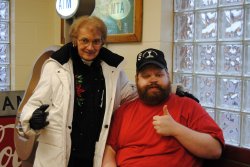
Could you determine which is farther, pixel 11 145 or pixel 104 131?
pixel 11 145

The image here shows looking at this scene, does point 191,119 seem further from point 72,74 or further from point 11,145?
point 11,145

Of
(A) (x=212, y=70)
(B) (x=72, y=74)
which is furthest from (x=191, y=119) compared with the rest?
(A) (x=212, y=70)

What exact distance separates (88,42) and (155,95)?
40 cm

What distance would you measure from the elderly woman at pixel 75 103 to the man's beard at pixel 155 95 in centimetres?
15

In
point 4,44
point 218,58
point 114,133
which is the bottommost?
point 114,133

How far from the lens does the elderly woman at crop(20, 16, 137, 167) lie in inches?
64.9

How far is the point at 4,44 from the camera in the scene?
3.66 meters

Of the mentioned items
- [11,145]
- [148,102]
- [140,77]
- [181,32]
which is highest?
[181,32]

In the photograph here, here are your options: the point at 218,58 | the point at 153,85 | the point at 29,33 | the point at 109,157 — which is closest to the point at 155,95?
the point at 153,85

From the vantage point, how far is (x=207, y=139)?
1.53m

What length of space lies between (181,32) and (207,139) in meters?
1.13

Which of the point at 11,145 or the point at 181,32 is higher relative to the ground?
the point at 181,32

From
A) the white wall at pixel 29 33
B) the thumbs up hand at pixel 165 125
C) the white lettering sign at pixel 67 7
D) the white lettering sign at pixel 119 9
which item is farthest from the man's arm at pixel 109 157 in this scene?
the white wall at pixel 29 33

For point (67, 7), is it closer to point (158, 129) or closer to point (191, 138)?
point (158, 129)
